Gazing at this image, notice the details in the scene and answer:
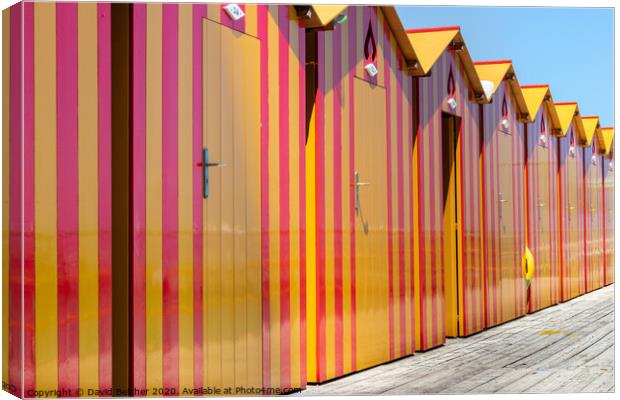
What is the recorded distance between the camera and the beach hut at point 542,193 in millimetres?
10625

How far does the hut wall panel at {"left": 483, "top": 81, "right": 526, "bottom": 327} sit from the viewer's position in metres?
9.26

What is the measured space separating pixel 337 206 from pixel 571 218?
23.2ft

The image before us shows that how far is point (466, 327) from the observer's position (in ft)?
28.2

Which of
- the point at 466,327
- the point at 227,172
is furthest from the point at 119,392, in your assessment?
the point at 466,327

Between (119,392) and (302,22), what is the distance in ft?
8.05

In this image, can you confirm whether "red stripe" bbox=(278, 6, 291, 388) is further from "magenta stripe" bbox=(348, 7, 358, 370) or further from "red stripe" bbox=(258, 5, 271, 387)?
"magenta stripe" bbox=(348, 7, 358, 370)

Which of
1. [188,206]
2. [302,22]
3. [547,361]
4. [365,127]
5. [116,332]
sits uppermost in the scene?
[302,22]

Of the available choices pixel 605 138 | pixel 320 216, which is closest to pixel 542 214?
pixel 605 138

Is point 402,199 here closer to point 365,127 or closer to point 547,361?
point 365,127

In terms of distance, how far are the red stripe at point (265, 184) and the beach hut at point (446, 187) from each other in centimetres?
211

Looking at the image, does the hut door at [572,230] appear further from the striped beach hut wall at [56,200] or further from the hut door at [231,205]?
the striped beach hut wall at [56,200]

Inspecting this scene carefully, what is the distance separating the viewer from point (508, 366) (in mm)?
6551

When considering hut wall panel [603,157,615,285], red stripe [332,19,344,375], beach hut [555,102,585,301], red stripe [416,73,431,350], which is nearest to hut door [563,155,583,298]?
beach hut [555,102,585,301]

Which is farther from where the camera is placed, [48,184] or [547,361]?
[547,361]
